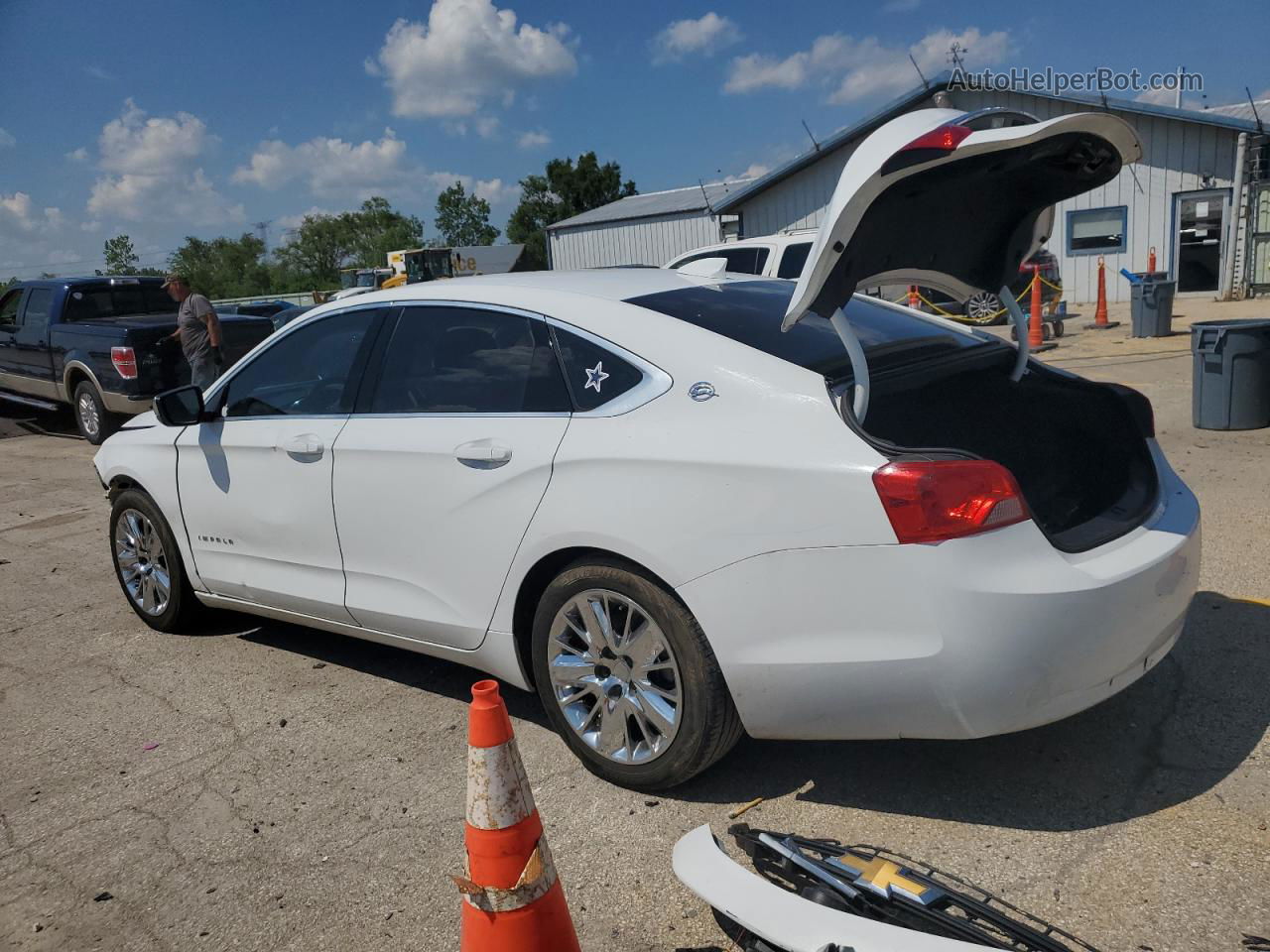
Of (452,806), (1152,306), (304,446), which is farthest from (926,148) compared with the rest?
(1152,306)

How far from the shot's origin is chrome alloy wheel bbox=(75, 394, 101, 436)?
11930mm

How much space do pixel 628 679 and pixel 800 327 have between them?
4.34 ft

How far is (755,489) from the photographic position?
2.77m

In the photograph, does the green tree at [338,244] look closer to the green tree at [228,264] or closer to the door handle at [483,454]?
the green tree at [228,264]

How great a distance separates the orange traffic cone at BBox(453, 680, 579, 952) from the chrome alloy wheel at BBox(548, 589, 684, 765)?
743 mm

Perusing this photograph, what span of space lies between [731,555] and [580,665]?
28.9 inches

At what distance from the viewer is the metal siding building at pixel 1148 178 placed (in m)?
19.8

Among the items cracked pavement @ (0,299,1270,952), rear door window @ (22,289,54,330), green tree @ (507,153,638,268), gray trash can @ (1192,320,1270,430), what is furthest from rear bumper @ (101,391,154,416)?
green tree @ (507,153,638,268)

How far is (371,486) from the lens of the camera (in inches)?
149

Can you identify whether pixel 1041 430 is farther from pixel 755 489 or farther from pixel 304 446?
pixel 304 446

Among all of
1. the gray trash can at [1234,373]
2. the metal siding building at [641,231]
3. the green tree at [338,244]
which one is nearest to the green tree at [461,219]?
the green tree at [338,244]

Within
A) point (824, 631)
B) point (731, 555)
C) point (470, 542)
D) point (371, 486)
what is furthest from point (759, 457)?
point (371, 486)

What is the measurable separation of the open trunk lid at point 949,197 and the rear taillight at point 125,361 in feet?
33.2

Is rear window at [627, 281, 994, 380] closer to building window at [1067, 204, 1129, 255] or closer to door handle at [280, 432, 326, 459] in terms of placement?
door handle at [280, 432, 326, 459]
